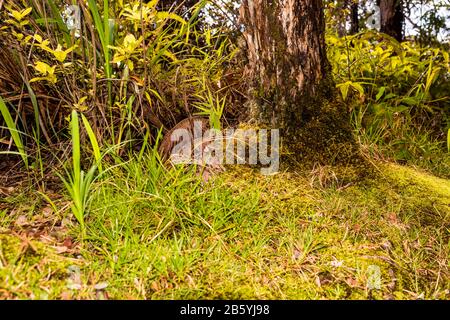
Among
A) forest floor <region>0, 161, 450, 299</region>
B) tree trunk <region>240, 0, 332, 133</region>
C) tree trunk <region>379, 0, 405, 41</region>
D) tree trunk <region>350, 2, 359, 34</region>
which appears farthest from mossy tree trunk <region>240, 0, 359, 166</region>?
tree trunk <region>350, 2, 359, 34</region>

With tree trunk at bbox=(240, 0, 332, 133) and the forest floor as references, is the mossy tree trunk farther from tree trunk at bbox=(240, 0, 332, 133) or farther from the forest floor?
the forest floor

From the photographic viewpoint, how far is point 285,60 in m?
1.96

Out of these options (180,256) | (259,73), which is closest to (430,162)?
(259,73)

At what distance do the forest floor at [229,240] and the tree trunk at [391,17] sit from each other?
278 cm

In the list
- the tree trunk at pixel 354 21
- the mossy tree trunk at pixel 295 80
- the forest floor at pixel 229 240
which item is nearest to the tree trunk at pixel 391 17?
the tree trunk at pixel 354 21

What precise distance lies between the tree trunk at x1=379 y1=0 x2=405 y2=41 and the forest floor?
2.78m

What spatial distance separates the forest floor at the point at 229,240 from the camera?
1.32 metres

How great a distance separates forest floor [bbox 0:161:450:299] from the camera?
1.32m

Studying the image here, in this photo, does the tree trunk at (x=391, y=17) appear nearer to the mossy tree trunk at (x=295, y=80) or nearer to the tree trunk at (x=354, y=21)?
the tree trunk at (x=354, y=21)

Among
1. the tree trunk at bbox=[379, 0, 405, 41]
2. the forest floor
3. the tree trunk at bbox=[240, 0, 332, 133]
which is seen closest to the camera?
the forest floor

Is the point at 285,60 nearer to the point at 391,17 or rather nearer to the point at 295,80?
the point at 295,80

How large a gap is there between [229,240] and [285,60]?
0.96 meters

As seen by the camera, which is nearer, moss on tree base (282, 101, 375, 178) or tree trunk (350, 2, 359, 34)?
moss on tree base (282, 101, 375, 178)

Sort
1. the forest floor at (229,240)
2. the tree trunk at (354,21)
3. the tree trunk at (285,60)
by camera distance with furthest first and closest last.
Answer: the tree trunk at (354,21) → the tree trunk at (285,60) → the forest floor at (229,240)
